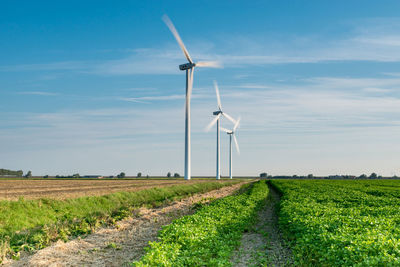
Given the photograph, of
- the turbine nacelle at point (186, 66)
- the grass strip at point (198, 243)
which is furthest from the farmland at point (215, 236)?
the turbine nacelle at point (186, 66)

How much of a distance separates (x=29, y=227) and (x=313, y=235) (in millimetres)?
16601

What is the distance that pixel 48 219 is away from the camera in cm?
2314

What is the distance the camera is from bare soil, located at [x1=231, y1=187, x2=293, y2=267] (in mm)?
14398

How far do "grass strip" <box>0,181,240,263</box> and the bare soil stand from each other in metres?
8.93

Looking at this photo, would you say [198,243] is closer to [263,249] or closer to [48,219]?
[263,249]

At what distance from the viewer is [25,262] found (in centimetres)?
1396

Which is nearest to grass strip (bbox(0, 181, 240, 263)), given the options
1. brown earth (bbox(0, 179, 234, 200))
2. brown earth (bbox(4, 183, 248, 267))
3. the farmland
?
the farmland

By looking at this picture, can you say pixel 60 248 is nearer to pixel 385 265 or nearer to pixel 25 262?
pixel 25 262

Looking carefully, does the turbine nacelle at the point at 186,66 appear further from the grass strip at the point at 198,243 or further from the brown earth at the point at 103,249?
the grass strip at the point at 198,243

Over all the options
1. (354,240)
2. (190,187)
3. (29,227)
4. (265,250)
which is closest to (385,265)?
(354,240)

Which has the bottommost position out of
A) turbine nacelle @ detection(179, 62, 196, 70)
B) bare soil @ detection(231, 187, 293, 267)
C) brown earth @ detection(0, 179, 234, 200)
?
bare soil @ detection(231, 187, 293, 267)

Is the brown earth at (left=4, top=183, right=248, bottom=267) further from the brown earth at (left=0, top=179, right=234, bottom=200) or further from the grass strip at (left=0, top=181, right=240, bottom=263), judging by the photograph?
the brown earth at (left=0, top=179, right=234, bottom=200)

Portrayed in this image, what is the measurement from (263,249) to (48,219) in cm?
1459

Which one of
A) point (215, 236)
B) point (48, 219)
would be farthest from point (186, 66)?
point (215, 236)
